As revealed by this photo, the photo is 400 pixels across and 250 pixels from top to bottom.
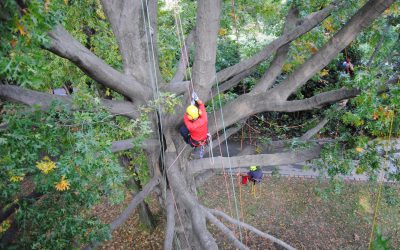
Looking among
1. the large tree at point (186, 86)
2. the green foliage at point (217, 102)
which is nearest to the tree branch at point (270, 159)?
the large tree at point (186, 86)

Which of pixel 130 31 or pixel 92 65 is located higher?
pixel 130 31

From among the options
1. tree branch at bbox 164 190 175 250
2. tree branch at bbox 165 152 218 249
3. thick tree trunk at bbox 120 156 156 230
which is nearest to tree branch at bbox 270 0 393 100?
tree branch at bbox 165 152 218 249

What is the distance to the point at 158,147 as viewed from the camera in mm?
5680

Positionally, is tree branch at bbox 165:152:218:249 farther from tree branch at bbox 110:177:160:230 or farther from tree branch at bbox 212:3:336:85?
tree branch at bbox 212:3:336:85

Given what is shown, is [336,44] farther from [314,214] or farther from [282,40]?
[314,214]

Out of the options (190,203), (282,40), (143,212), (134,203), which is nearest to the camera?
(282,40)

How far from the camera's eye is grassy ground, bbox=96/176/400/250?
316 inches

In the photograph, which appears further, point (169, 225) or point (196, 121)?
point (169, 225)

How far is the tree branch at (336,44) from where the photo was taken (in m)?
3.99

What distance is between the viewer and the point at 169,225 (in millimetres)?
5078

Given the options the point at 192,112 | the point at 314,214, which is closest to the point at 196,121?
the point at 192,112

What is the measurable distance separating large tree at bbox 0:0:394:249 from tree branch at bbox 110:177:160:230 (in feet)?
0.06

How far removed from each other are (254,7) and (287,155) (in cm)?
356

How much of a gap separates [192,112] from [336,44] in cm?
226
